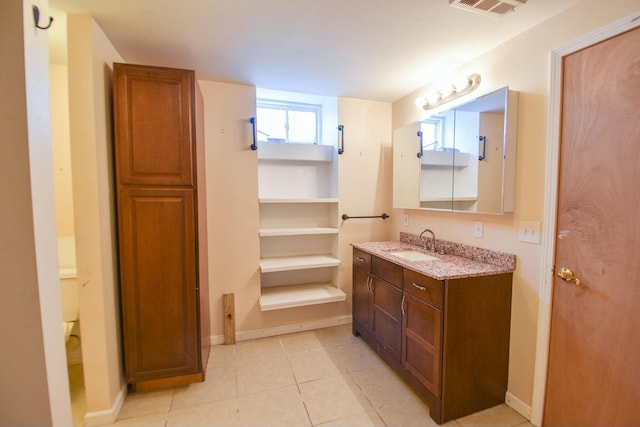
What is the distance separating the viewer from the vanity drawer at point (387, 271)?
79.0 inches

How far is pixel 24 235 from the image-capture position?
2.87 feet

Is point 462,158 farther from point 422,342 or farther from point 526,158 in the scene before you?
point 422,342

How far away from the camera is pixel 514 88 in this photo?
175 centimetres

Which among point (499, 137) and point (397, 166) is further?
point (397, 166)

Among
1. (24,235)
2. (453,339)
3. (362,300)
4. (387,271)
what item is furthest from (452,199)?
(24,235)

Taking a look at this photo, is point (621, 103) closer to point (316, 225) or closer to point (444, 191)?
point (444, 191)

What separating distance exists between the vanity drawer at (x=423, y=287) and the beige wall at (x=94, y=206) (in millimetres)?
1898

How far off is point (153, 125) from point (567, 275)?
8.37 ft

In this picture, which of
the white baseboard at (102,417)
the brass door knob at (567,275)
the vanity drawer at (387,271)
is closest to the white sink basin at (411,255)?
the vanity drawer at (387,271)

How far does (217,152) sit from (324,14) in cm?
145

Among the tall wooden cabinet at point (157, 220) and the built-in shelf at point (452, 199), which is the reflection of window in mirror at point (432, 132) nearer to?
the built-in shelf at point (452, 199)

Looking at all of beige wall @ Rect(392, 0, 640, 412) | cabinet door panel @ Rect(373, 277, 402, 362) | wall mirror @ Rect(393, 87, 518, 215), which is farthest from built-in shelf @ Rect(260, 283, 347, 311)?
beige wall @ Rect(392, 0, 640, 412)

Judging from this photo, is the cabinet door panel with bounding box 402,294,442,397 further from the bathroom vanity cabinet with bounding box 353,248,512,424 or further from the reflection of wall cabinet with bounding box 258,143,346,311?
the reflection of wall cabinet with bounding box 258,143,346,311

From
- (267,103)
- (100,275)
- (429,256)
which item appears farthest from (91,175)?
(429,256)
